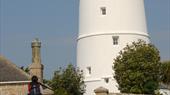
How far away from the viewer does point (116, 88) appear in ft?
151

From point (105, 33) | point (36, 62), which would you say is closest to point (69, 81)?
point (105, 33)

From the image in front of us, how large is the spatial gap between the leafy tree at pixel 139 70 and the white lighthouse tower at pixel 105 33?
10.7 feet

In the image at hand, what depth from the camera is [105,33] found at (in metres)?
47.4

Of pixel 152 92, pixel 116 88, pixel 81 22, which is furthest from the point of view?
pixel 81 22

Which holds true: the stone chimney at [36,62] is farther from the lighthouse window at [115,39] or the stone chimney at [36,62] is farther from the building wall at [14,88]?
the lighthouse window at [115,39]

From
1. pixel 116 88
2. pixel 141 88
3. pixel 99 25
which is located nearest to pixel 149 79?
pixel 141 88

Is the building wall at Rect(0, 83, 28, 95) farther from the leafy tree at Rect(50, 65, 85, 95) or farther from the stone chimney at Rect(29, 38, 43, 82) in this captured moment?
the leafy tree at Rect(50, 65, 85, 95)

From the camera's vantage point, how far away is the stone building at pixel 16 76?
30.9 meters

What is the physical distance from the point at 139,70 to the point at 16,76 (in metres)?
13.3

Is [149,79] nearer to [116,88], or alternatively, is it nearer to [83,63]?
[116,88]

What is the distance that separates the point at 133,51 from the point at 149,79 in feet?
8.31

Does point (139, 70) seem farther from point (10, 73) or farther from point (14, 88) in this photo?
point (14, 88)

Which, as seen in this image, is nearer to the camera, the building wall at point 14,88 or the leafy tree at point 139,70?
the building wall at point 14,88

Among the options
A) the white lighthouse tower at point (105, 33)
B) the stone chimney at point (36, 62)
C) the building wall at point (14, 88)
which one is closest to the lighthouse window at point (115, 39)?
the white lighthouse tower at point (105, 33)
